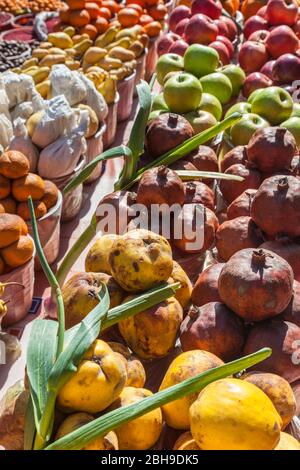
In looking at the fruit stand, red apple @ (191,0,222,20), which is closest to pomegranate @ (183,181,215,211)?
the fruit stand

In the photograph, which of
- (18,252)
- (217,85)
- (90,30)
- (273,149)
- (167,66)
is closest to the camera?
(273,149)

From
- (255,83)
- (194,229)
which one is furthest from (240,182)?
(255,83)

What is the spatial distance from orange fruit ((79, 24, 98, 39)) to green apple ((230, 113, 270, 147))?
2.35 metres

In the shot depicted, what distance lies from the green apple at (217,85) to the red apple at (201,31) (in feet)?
1.99

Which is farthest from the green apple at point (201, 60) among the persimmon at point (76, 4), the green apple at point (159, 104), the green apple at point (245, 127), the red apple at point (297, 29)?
the persimmon at point (76, 4)

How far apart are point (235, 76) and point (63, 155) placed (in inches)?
37.8

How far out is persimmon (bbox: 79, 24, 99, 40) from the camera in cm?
419

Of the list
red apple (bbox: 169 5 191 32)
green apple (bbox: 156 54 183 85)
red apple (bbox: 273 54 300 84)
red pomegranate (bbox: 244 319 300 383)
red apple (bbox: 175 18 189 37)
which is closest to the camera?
red pomegranate (bbox: 244 319 300 383)

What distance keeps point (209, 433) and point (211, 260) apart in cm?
85

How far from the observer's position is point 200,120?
2248 mm

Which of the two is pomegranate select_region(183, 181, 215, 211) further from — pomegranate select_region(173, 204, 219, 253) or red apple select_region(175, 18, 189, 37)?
red apple select_region(175, 18, 189, 37)

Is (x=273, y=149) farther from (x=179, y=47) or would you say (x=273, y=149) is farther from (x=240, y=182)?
(x=179, y=47)

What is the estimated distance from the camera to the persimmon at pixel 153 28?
449 centimetres

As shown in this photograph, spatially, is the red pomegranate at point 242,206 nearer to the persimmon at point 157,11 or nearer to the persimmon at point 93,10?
the persimmon at point 93,10
